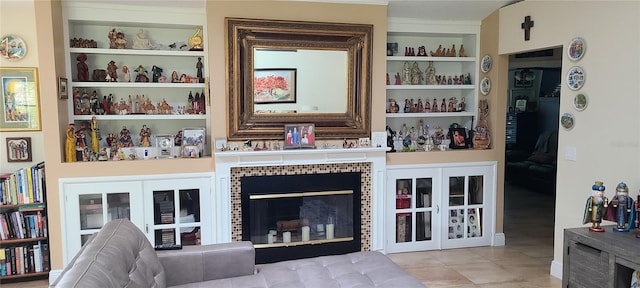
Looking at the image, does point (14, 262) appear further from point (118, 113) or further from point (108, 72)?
point (108, 72)

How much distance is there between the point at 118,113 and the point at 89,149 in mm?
405

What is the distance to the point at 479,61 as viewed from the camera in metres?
4.77

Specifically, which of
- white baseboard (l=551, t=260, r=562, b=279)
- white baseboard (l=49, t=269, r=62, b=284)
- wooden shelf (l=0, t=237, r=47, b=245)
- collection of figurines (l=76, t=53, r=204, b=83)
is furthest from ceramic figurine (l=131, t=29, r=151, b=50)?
white baseboard (l=551, t=260, r=562, b=279)

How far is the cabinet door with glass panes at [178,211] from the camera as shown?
386 cm

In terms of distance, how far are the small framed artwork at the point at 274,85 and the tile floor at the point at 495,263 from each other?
73.3 inches

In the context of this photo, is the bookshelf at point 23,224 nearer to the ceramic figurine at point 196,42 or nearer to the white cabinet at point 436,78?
the ceramic figurine at point 196,42

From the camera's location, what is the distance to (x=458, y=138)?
4.72 m

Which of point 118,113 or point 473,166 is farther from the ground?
point 118,113

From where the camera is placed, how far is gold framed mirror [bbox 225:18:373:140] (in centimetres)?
393

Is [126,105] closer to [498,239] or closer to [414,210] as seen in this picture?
[414,210]

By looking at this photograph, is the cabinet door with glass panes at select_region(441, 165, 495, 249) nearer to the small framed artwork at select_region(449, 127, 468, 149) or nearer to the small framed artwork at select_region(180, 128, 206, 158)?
the small framed artwork at select_region(449, 127, 468, 149)

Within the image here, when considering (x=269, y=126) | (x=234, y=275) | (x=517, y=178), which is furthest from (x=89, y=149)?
(x=517, y=178)

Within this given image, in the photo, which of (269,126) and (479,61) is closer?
(269,126)

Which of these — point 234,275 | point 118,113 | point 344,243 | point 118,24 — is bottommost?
point 344,243
